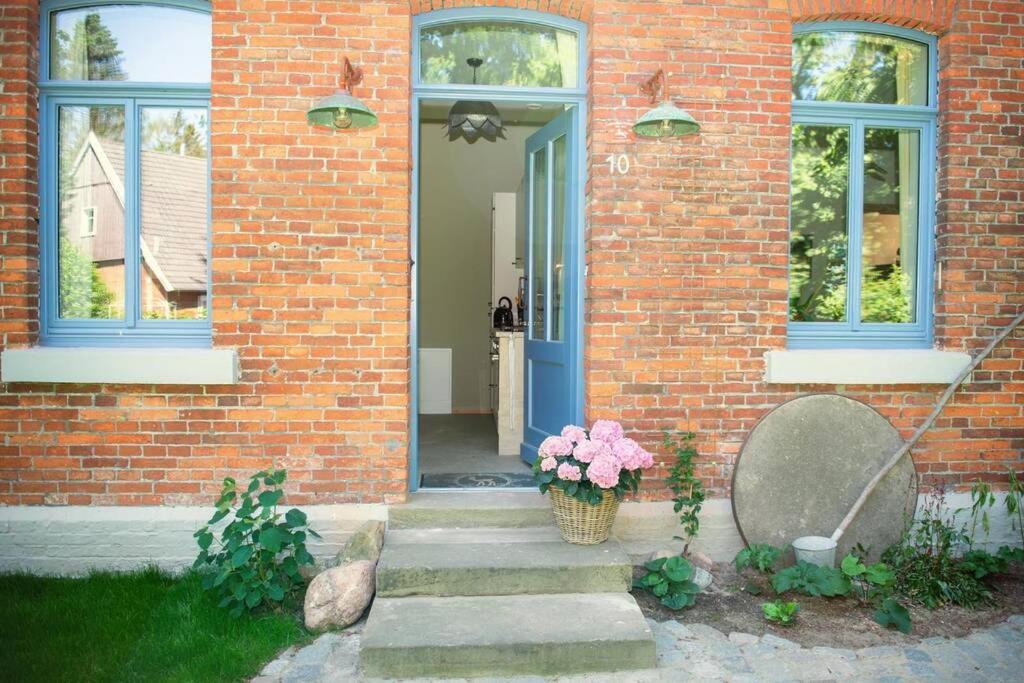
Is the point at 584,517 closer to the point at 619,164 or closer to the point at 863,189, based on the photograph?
the point at 619,164

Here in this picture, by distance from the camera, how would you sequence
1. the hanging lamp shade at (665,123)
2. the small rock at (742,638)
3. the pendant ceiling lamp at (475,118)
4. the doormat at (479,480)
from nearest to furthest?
the small rock at (742,638)
the hanging lamp shade at (665,123)
the doormat at (479,480)
the pendant ceiling lamp at (475,118)

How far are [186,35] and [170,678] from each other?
12.4ft

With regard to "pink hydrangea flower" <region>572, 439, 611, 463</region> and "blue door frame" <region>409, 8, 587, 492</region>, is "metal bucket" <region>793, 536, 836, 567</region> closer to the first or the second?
"pink hydrangea flower" <region>572, 439, 611, 463</region>

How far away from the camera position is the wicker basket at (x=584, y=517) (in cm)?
452

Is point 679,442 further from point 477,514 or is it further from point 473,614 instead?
point 473,614

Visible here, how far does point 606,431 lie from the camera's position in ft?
15.1

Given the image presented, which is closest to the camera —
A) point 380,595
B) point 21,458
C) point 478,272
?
point 380,595

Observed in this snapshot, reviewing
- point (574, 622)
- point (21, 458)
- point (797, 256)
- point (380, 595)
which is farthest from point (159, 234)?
point (797, 256)

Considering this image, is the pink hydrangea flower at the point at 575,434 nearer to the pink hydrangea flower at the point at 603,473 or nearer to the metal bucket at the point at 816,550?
the pink hydrangea flower at the point at 603,473

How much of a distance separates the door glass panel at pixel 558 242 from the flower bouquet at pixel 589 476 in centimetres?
114

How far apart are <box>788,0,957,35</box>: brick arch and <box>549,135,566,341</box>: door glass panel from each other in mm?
1778

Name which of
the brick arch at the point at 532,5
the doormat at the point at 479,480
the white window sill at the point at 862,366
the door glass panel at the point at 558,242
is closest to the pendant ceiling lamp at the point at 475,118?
the door glass panel at the point at 558,242

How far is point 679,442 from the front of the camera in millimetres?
5039

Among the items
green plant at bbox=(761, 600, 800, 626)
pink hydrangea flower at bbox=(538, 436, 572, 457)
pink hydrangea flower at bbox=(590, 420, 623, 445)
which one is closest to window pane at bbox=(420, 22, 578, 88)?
pink hydrangea flower at bbox=(590, 420, 623, 445)
